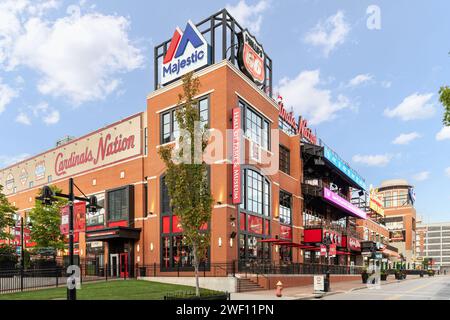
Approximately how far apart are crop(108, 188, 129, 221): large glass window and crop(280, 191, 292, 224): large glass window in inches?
562

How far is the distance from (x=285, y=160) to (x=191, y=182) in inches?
1051

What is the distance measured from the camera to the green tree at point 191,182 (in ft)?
65.4

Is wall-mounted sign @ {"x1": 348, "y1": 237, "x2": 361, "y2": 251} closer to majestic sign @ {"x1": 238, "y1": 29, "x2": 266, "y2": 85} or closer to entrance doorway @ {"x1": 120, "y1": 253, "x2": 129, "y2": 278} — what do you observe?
majestic sign @ {"x1": 238, "y1": 29, "x2": 266, "y2": 85}

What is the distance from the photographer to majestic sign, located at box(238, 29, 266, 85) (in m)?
38.2

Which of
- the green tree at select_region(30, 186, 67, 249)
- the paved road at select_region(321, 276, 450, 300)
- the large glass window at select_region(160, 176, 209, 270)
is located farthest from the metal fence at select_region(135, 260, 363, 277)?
the green tree at select_region(30, 186, 67, 249)

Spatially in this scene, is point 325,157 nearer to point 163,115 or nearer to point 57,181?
point 163,115

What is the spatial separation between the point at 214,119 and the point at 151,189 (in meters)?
8.84

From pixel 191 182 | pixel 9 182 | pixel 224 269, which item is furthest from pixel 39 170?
pixel 191 182

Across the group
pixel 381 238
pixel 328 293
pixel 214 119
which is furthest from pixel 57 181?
pixel 381 238

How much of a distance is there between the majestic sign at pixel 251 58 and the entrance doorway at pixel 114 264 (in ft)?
64.8

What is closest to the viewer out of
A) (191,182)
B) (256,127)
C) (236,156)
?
(191,182)

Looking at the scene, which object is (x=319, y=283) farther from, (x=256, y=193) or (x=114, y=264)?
(x=114, y=264)

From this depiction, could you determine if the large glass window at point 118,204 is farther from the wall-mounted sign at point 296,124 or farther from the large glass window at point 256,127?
the wall-mounted sign at point 296,124

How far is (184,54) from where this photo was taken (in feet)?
125
